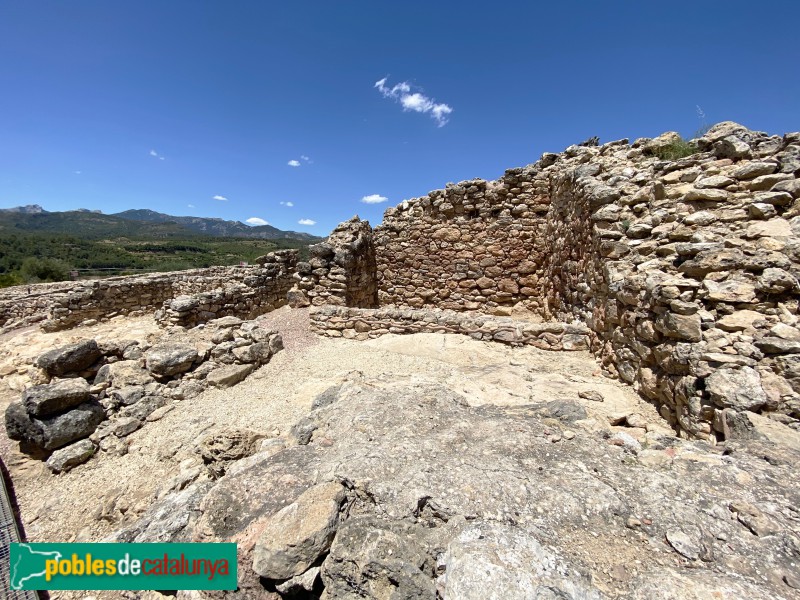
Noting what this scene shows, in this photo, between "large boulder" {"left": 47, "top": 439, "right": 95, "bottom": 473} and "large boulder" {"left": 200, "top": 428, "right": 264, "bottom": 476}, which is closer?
"large boulder" {"left": 200, "top": 428, "right": 264, "bottom": 476}

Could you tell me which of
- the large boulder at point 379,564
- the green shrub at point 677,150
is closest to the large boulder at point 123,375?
the large boulder at point 379,564

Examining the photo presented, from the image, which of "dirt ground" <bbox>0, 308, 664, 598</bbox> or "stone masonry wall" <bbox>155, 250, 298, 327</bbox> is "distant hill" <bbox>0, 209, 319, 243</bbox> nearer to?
"stone masonry wall" <bbox>155, 250, 298, 327</bbox>

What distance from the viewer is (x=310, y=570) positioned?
7.17ft

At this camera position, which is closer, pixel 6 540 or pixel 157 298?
pixel 6 540

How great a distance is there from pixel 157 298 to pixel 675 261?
15.2 m

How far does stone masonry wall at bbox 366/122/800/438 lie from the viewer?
3.46 m

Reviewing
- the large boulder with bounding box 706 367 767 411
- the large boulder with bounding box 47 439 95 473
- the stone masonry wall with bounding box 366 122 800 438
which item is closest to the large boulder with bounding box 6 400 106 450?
the large boulder with bounding box 47 439 95 473

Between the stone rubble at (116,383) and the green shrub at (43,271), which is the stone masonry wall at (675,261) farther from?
the green shrub at (43,271)

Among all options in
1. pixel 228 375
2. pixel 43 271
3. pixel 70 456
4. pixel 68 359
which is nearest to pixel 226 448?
pixel 228 375

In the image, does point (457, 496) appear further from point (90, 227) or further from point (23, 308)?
point (90, 227)

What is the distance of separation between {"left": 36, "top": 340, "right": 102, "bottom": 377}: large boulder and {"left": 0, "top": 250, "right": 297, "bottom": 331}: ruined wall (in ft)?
8.51

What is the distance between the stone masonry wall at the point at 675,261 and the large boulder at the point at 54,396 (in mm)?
8146

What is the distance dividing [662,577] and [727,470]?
1274 mm

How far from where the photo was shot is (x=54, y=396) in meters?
5.14
